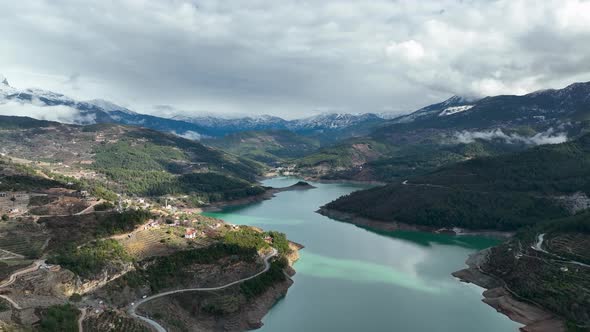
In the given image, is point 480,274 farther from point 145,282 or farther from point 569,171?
point 569,171

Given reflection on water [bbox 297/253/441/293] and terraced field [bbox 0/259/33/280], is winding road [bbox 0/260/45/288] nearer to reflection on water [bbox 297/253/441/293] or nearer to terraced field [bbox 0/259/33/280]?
terraced field [bbox 0/259/33/280]

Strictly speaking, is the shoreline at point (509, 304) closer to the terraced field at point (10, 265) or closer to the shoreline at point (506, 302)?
the shoreline at point (506, 302)

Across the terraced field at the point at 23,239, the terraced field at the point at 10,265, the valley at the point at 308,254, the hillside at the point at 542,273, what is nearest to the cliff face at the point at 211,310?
the valley at the point at 308,254

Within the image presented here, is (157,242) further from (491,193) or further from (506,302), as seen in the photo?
(491,193)

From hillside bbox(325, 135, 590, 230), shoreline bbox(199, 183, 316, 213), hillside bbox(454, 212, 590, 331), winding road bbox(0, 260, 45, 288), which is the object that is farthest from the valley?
shoreline bbox(199, 183, 316, 213)

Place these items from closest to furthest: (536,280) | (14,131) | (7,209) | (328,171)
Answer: (536,280) → (7,209) → (14,131) → (328,171)

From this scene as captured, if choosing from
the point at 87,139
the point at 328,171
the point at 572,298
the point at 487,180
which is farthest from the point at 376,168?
the point at 572,298

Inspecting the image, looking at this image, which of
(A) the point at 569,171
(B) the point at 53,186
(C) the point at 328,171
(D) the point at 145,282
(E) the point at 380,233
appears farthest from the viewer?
(C) the point at 328,171
